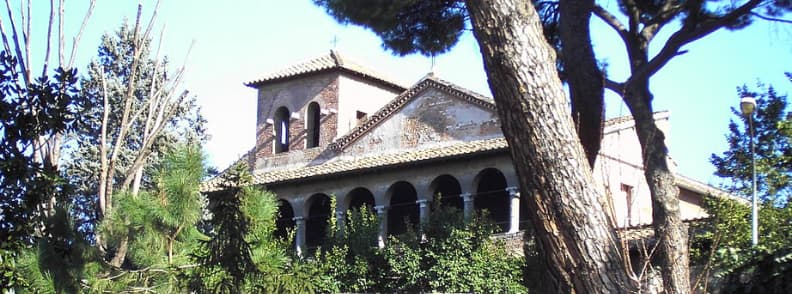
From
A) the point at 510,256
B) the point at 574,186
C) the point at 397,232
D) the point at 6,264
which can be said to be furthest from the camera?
the point at 397,232

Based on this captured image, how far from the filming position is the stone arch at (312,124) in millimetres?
28125

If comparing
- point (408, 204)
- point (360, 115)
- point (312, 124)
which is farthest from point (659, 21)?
point (312, 124)

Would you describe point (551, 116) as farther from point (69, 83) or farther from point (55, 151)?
point (55, 151)

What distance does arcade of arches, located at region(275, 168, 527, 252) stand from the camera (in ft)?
75.5

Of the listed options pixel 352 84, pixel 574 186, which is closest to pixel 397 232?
pixel 352 84

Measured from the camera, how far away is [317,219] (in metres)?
26.8

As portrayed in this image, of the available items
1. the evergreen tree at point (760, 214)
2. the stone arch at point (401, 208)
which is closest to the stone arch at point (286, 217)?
the stone arch at point (401, 208)

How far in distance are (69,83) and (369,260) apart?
1359 centimetres

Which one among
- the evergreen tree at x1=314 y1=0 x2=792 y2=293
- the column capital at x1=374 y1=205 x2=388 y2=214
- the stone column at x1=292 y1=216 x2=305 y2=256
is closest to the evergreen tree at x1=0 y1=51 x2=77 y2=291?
the evergreen tree at x1=314 y1=0 x2=792 y2=293

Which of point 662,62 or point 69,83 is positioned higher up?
point 662,62

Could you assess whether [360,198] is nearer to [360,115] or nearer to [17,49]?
[360,115]

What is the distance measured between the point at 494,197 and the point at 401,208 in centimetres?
247

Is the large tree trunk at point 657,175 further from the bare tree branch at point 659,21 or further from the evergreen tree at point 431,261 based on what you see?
the evergreen tree at point 431,261

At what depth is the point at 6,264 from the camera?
7.21 metres
